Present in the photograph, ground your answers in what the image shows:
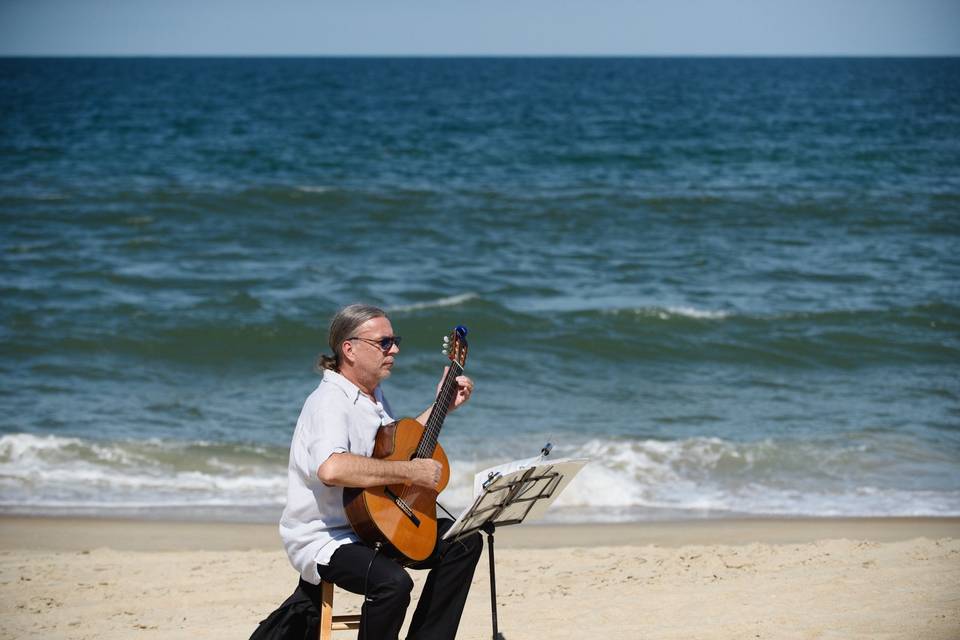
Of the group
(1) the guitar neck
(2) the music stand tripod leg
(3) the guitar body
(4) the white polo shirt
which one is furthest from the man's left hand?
(2) the music stand tripod leg

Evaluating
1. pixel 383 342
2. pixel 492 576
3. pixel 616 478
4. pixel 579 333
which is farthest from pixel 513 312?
pixel 383 342

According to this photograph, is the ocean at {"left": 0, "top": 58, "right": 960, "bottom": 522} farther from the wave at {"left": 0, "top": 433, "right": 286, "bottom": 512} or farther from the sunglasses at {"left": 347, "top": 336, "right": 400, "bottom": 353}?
the sunglasses at {"left": 347, "top": 336, "right": 400, "bottom": 353}

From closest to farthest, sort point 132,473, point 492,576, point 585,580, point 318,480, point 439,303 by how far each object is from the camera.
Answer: point 318,480 < point 492,576 < point 585,580 < point 132,473 < point 439,303

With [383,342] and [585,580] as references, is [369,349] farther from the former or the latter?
Result: [585,580]

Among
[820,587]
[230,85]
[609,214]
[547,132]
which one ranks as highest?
[230,85]

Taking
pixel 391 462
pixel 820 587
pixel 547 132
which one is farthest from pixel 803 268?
pixel 547 132

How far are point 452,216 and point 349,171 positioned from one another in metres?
6.13

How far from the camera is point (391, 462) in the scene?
3.46 m

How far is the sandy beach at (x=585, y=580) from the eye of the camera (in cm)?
461

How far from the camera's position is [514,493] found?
3762 mm

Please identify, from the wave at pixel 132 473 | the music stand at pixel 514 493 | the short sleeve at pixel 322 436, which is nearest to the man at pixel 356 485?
the short sleeve at pixel 322 436

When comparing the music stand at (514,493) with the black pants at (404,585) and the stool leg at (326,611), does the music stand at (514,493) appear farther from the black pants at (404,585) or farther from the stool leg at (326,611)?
the stool leg at (326,611)

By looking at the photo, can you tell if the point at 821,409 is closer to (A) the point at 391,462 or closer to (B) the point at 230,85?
(A) the point at 391,462

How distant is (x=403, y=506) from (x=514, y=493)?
435 mm
